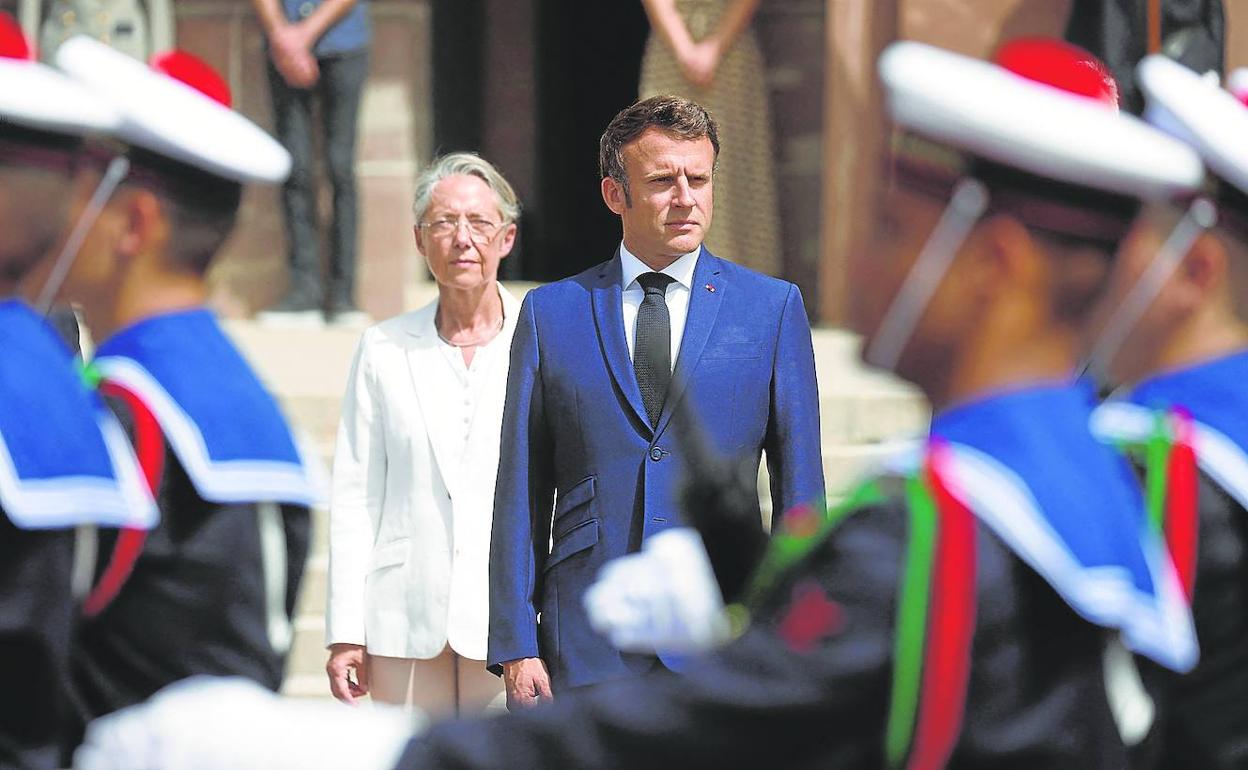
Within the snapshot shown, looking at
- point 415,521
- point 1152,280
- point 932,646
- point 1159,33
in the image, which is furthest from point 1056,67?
point 1159,33

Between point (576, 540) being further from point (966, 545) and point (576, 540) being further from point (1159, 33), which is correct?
point (1159, 33)

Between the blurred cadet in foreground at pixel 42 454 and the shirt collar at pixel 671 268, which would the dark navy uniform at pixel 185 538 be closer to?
the blurred cadet in foreground at pixel 42 454

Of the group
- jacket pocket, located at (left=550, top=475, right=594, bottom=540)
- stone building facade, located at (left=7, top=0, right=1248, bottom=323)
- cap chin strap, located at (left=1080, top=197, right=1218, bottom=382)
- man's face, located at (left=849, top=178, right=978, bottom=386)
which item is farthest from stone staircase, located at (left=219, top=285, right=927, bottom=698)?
man's face, located at (left=849, top=178, right=978, bottom=386)

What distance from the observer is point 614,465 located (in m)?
3.88

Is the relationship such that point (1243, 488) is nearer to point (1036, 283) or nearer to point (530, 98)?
point (1036, 283)

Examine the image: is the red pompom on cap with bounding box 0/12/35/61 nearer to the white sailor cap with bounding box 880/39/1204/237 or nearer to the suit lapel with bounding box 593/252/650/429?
the white sailor cap with bounding box 880/39/1204/237

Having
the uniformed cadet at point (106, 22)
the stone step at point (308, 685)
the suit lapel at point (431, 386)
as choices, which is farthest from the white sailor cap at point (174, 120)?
the uniformed cadet at point (106, 22)

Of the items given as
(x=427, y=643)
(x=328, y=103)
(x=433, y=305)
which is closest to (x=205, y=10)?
(x=328, y=103)

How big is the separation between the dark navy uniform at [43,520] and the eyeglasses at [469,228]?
2513mm

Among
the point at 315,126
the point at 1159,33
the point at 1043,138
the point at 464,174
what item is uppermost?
the point at 1043,138

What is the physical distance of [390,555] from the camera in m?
4.57

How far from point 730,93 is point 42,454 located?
264 inches

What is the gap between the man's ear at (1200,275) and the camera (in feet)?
7.70

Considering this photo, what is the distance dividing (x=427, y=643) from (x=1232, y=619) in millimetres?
2555
